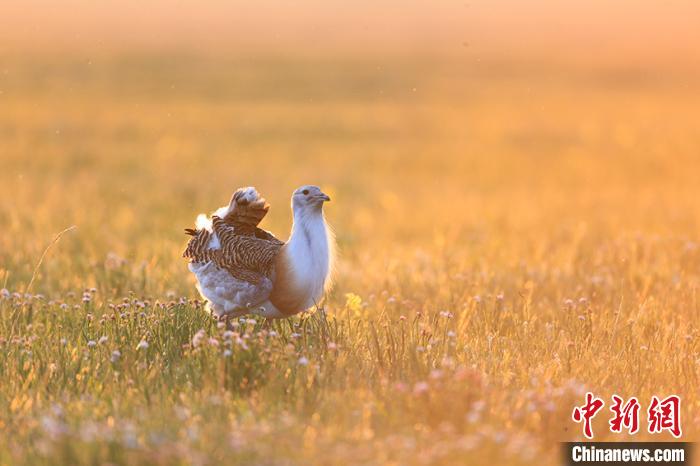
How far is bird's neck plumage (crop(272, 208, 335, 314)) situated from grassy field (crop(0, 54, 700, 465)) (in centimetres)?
Result: 22

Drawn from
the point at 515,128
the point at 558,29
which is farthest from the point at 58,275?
the point at 558,29

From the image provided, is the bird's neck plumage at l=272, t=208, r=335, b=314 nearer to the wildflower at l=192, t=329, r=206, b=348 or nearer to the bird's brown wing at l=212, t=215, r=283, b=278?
the bird's brown wing at l=212, t=215, r=283, b=278

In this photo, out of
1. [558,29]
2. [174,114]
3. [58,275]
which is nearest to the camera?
[58,275]

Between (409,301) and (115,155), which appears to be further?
(115,155)

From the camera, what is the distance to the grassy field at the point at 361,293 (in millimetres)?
5207

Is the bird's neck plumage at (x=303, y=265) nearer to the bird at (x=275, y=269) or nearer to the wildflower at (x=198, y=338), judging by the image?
the bird at (x=275, y=269)

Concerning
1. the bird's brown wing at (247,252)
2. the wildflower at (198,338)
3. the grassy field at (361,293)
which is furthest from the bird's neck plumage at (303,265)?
the wildflower at (198,338)

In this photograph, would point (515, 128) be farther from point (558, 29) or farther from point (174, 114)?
point (558, 29)

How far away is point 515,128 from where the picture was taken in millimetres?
27844

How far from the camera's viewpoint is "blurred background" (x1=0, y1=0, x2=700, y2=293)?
13.3m

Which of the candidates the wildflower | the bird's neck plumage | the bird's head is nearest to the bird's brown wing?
the bird's neck plumage

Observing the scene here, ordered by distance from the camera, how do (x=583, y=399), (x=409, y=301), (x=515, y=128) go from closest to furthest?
(x=583, y=399) < (x=409, y=301) < (x=515, y=128)

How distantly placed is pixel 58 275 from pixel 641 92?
33.1 meters

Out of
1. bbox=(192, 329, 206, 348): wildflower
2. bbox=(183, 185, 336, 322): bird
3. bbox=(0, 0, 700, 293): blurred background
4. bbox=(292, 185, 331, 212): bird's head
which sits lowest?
bbox=(192, 329, 206, 348): wildflower
